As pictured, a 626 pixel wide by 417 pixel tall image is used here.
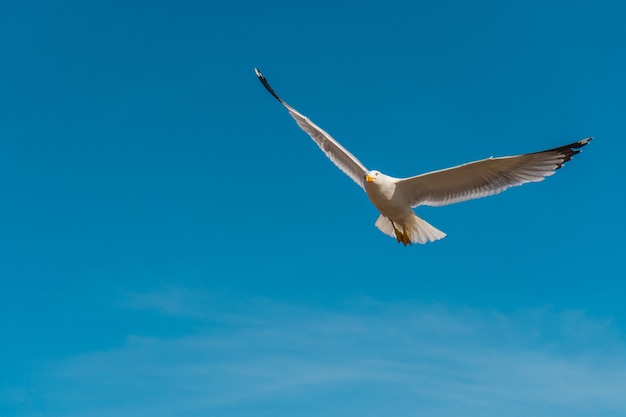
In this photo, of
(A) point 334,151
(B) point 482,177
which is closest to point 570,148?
→ (B) point 482,177

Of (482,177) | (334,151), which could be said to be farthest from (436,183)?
(334,151)

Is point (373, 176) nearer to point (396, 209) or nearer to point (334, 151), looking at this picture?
point (396, 209)

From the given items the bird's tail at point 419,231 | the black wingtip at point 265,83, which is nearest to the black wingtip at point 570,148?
the bird's tail at point 419,231

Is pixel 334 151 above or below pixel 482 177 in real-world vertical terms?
above

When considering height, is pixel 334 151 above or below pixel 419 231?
above

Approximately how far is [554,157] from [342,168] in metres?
4.63

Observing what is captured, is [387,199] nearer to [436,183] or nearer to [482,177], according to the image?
[436,183]

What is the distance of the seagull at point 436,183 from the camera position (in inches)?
500

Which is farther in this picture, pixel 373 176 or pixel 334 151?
pixel 334 151

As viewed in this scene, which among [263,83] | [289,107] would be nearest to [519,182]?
[289,107]

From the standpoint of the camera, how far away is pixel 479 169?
13.2 meters

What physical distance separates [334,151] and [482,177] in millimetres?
3471

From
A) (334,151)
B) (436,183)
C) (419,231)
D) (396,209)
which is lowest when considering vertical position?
(419,231)

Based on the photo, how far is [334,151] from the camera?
1539 cm
